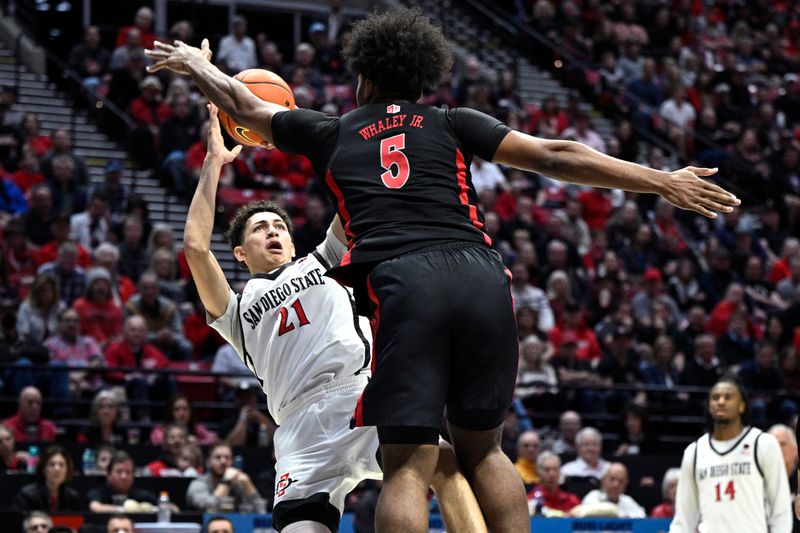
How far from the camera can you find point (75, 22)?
852 inches

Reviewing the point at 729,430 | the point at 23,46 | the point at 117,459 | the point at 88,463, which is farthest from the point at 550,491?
the point at 23,46

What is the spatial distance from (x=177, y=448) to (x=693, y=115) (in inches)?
556

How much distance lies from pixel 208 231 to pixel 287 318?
0.59 meters

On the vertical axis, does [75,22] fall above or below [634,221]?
above

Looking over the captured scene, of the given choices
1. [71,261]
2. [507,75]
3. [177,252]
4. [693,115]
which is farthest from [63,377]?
[693,115]

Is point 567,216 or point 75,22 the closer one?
point 567,216

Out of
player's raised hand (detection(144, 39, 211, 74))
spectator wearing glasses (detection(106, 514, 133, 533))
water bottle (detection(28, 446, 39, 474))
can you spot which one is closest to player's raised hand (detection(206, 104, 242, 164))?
player's raised hand (detection(144, 39, 211, 74))

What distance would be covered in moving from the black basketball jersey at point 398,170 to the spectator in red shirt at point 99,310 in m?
8.91

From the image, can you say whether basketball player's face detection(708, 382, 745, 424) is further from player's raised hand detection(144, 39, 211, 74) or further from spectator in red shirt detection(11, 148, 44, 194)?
spectator in red shirt detection(11, 148, 44, 194)

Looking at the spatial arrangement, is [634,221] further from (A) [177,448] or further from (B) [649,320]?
(A) [177,448]

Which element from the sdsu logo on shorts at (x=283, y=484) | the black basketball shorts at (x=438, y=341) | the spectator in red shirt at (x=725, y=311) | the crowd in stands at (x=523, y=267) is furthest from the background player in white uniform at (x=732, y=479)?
the spectator in red shirt at (x=725, y=311)

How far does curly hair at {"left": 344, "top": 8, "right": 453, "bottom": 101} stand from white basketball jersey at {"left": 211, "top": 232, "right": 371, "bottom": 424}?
1336 mm

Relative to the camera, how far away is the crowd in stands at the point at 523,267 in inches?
497

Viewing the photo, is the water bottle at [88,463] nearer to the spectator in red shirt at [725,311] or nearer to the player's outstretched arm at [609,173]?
the player's outstretched arm at [609,173]
